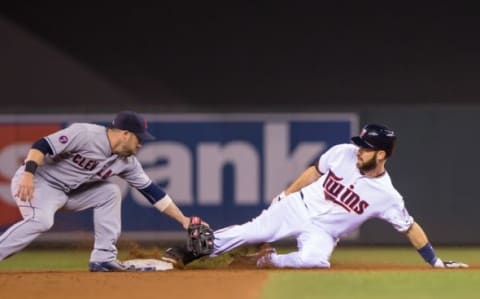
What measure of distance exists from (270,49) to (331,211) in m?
6.14

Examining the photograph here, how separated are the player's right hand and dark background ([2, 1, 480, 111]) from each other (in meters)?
6.49

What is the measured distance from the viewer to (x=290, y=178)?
37.9 feet

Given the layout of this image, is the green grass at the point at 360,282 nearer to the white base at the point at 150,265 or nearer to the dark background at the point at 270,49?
the white base at the point at 150,265

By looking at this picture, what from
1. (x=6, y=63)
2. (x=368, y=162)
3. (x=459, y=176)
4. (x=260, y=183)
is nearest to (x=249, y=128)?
(x=260, y=183)

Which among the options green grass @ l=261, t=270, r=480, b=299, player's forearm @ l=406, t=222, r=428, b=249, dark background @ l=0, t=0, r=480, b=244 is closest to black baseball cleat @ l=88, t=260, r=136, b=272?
green grass @ l=261, t=270, r=480, b=299

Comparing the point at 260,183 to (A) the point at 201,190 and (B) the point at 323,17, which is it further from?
(B) the point at 323,17

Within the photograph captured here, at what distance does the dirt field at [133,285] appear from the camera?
7086 mm

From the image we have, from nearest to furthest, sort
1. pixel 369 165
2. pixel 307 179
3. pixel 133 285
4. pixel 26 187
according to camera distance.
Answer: pixel 133 285 → pixel 26 187 → pixel 369 165 → pixel 307 179

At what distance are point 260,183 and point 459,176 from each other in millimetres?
2079

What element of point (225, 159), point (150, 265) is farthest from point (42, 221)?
point (225, 159)

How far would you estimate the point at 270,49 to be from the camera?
47.8 feet

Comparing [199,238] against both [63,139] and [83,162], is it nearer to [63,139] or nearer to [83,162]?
[83,162]

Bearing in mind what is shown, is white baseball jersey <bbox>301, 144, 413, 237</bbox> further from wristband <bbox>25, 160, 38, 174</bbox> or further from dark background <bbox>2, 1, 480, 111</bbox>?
dark background <bbox>2, 1, 480, 111</bbox>

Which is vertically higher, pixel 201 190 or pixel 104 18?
pixel 104 18
